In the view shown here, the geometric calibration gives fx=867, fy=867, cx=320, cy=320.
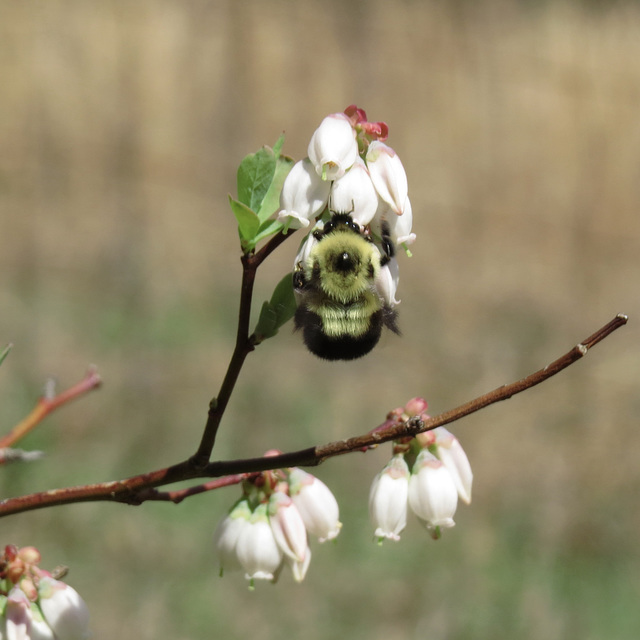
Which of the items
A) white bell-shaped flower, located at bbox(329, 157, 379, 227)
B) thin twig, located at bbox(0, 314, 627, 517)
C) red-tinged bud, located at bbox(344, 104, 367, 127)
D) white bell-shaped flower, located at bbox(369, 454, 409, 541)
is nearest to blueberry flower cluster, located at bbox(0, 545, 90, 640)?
thin twig, located at bbox(0, 314, 627, 517)

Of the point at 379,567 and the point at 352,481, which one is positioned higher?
the point at 352,481

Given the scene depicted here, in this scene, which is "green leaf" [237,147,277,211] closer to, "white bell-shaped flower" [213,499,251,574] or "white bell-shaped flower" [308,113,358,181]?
"white bell-shaped flower" [308,113,358,181]

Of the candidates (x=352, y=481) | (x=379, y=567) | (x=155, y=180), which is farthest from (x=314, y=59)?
(x=379, y=567)

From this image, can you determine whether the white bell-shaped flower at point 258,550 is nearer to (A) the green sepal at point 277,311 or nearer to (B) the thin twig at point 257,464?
A: (B) the thin twig at point 257,464

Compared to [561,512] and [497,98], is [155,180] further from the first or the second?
[561,512]

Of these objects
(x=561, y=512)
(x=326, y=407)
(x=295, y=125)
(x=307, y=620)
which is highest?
(x=295, y=125)

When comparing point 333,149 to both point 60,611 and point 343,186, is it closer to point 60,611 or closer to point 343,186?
point 343,186
